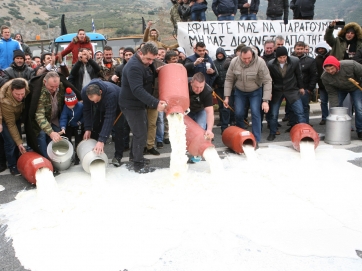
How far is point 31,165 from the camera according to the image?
4859 mm

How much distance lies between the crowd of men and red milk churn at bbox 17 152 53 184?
26 centimetres

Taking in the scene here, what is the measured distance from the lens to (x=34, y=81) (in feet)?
17.7

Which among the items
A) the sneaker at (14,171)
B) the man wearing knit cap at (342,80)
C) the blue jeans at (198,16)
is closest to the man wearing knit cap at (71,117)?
the sneaker at (14,171)

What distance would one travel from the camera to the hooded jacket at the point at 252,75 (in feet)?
20.2

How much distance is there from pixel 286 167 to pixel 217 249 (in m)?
2.29

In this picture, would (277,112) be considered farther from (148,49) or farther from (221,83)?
(148,49)

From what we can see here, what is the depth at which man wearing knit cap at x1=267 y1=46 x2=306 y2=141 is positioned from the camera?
6664 millimetres

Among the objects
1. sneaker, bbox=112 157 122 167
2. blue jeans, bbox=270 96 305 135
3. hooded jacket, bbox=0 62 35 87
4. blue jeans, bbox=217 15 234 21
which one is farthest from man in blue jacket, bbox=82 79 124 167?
blue jeans, bbox=217 15 234 21

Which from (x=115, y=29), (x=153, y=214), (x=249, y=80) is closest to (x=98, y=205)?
(x=153, y=214)

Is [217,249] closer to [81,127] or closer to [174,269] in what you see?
[174,269]

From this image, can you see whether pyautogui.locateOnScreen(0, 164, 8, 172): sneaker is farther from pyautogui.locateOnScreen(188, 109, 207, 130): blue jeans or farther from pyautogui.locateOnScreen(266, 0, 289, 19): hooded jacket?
pyautogui.locateOnScreen(266, 0, 289, 19): hooded jacket

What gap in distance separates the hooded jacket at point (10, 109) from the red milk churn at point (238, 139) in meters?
3.13

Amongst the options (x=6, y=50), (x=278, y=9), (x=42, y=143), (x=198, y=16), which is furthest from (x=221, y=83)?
(x=6, y=50)

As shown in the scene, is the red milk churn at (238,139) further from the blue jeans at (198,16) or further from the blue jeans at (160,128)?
the blue jeans at (198,16)
